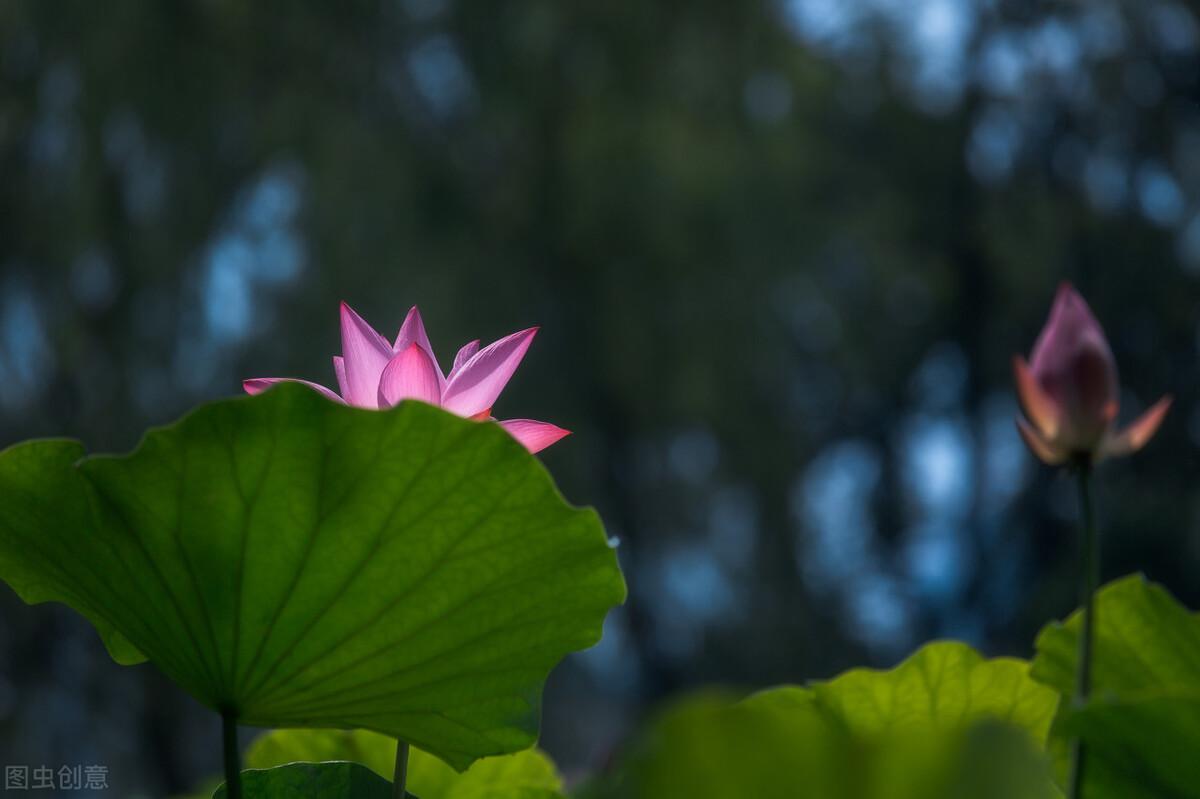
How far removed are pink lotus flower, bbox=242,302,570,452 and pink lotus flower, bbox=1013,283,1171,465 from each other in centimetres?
17

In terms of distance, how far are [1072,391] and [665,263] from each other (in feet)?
17.4

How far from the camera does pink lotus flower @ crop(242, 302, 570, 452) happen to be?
16.4 inches

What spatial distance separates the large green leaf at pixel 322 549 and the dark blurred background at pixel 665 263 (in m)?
4.43

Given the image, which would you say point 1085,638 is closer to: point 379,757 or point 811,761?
point 811,761

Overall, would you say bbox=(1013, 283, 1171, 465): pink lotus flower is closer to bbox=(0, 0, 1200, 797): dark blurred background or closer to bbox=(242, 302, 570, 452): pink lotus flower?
bbox=(242, 302, 570, 452): pink lotus flower

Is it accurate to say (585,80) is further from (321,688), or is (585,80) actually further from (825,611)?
(321,688)

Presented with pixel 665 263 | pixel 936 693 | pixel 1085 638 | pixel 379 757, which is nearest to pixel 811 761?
pixel 1085 638

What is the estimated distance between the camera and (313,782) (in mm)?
391

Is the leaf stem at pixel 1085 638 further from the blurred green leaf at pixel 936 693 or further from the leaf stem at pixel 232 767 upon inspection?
the leaf stem at pixel 232 767

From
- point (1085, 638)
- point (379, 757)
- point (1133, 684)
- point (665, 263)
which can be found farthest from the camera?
point (665, 263)

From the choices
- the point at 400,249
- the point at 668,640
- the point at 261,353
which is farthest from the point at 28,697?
the point at 668,640

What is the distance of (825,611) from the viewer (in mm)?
6738

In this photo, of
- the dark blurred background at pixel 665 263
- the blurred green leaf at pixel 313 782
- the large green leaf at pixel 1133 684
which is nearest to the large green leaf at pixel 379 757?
the blurred green leaf at pixel 313 782

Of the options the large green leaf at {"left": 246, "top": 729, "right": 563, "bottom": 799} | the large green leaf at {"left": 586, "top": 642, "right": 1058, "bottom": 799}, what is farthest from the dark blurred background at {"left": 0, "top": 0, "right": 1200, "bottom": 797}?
the large green leaf at {"left": 586, "top": 642, "right": 1058, "bottom": 799}
